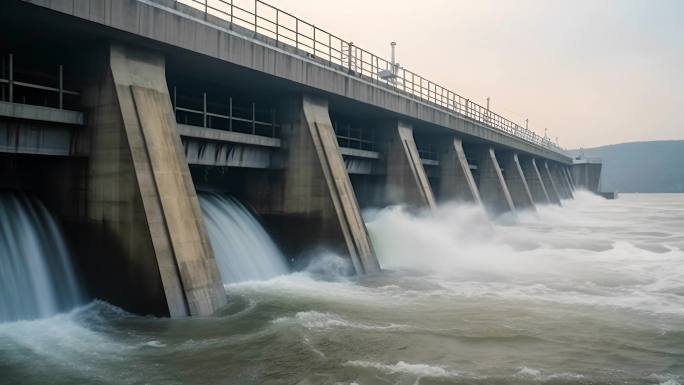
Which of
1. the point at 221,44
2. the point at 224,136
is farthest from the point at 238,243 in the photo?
the point at 221,44

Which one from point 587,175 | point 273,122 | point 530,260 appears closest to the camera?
point 273,122

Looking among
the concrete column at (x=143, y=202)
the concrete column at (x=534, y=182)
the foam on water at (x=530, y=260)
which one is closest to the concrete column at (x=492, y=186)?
the foam on water at (x=530, y=260)

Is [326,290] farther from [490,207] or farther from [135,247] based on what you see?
[490,207]

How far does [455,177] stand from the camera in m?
35.8

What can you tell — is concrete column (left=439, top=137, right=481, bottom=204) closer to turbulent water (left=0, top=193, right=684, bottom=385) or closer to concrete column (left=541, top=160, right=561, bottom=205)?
turbulent water (left=0, top=193, right=684, bottom=385)

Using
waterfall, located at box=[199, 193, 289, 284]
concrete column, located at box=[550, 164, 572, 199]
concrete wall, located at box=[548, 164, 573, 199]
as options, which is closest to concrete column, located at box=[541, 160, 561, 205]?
concrete wall, located at box=[548, 164, 573, 199]

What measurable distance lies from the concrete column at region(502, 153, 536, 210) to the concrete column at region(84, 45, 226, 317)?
41.1m

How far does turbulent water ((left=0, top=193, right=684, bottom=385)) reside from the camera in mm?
8883

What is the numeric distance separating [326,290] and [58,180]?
8.35 m

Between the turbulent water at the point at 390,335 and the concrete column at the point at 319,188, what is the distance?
1083mm

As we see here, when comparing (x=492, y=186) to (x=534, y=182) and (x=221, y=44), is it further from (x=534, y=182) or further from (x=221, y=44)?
(x=221, y=44)

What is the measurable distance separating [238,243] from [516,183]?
3861cm

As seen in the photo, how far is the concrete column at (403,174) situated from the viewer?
2795cm

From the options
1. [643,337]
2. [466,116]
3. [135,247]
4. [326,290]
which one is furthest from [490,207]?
[135,247]
